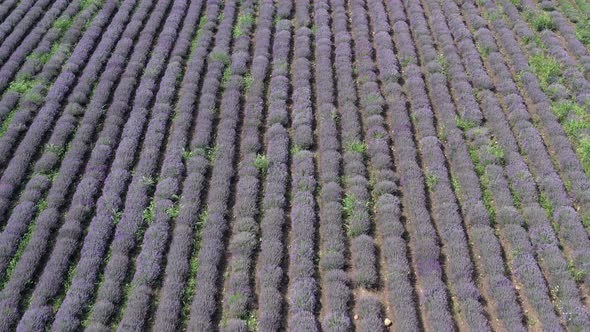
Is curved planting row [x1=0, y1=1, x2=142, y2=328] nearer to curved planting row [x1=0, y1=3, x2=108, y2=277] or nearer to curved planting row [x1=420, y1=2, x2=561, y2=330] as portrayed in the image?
curved planting row [x1=0, y1=3, x2=108, y2=277]

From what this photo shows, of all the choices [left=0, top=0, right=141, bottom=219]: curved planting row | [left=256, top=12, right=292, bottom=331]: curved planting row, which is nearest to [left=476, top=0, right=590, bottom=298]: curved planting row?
[left=256, top=12, right=292, bottom=331]: curved planting row

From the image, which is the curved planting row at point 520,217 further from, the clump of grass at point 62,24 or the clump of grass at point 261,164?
the clump of grass at point 62,24

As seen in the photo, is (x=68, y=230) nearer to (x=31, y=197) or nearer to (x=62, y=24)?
(x=31, y=197)

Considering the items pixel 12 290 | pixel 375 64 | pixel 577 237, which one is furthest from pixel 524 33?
pixel 12 290

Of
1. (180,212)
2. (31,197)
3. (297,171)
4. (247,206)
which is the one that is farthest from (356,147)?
(31,197)

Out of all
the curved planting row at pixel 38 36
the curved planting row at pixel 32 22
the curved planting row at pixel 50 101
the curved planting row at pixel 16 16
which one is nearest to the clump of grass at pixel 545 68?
the curved planting row at pixel 50 101

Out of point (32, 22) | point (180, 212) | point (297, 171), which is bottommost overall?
point (32, 22)

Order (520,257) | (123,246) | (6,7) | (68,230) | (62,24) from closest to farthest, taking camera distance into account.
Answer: (520,257) → (123,246) → (68,230) → (62,24) → (6,7)

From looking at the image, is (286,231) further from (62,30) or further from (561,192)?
(62,30)

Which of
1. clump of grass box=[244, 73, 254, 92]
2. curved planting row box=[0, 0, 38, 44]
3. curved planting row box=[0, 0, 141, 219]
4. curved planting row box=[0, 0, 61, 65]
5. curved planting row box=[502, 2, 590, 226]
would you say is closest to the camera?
curved planting row box=[502, 2, 590, 226]
